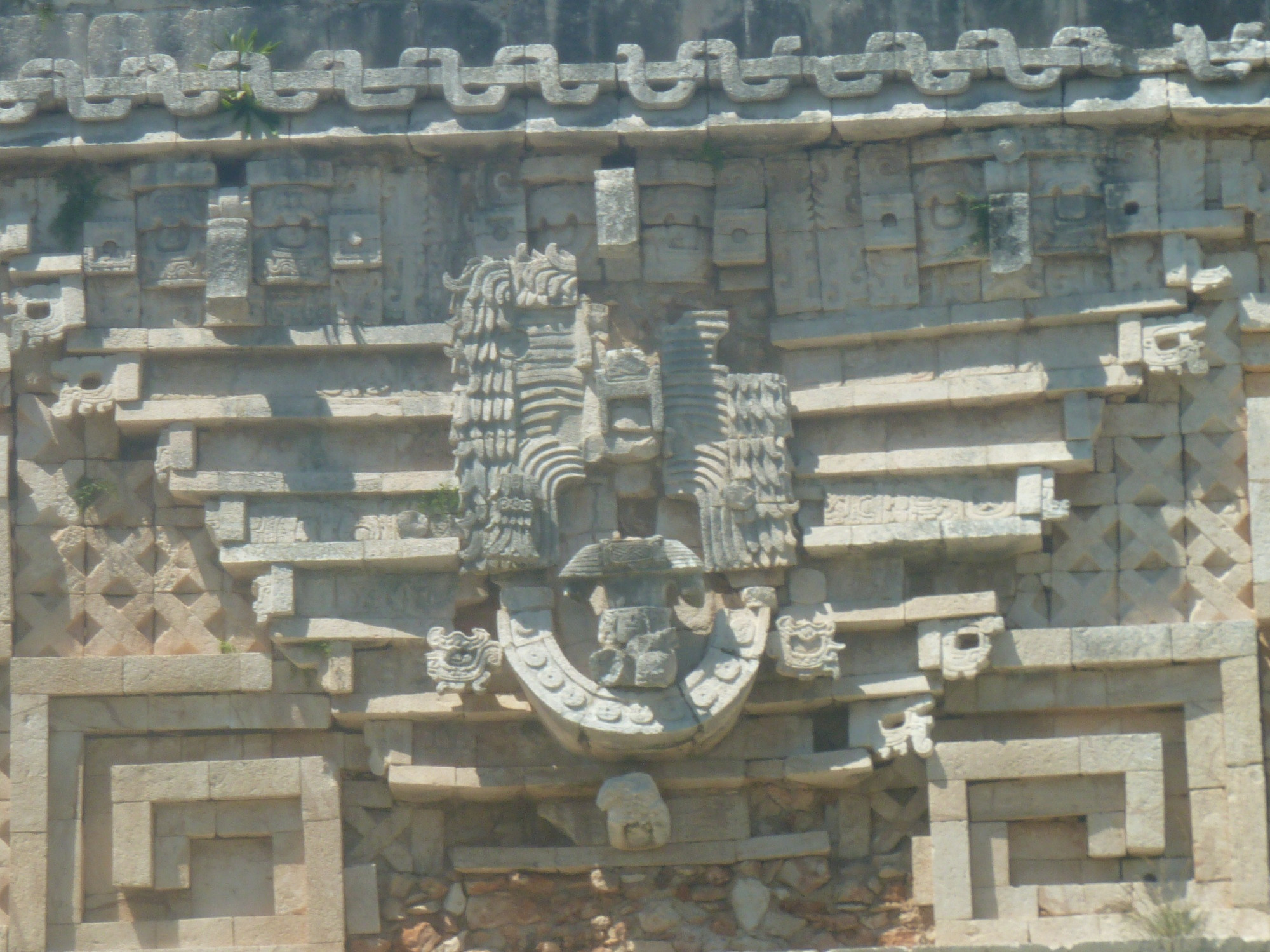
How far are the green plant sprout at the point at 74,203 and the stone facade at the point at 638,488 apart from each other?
0.11 ft

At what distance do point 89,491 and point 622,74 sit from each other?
4165mm

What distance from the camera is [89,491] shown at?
15516 millimetres

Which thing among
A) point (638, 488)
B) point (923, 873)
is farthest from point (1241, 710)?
point (638, 488)

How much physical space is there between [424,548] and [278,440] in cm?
122

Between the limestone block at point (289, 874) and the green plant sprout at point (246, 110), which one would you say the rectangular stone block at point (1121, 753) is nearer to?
the limestone block at point (289, 874)

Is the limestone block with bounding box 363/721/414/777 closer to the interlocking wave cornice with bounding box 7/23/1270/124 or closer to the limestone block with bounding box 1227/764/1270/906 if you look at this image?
the interlocking wave cornice with bounding box 7/23/1270/124

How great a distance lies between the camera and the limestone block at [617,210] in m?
15.3

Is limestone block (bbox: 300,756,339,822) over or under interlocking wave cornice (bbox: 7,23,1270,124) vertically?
under

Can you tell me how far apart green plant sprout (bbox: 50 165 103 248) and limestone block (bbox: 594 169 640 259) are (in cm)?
317

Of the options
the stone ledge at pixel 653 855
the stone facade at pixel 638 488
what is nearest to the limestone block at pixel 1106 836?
the stone facade at pixel 638 488

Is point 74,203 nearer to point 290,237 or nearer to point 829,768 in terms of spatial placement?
point 290,237

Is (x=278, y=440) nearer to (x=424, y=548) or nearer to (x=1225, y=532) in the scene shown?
(x=424, y=548)

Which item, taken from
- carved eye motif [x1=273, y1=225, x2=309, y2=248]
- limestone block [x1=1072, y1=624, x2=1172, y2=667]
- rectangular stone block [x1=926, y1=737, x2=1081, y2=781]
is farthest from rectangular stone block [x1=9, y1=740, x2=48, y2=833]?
limestone block [x1=1072, y1=624, x2=1172, y2=667]

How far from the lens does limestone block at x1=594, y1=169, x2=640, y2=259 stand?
15258mm
